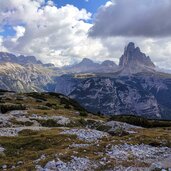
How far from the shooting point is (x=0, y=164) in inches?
1446

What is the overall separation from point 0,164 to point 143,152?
1702 centimetres

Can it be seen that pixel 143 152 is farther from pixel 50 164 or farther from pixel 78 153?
pixel 50 164

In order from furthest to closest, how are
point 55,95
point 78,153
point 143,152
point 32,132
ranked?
point 55,95 < point 32,132 < point 143,152 < point 78,153

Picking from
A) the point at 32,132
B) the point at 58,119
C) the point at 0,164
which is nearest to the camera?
the point at 0,164

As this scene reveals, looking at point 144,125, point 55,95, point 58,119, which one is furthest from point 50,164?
point 55,95

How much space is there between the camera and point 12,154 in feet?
143

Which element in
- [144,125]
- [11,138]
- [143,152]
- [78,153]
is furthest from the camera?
[144,125]

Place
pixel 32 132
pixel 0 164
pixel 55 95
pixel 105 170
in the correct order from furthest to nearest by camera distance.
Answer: pixel 55 95 → pixel 32 132 → pixel 0 164 → pixel 105 170

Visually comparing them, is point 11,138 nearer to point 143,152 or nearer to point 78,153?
point 78,153

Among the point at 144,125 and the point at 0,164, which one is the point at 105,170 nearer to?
the point at 0,164

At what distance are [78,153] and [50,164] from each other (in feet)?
17.5

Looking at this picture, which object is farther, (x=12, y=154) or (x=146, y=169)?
(x=12, y=154)

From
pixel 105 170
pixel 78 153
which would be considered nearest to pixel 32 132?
pixel 78 153

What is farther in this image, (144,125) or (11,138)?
(144,125)
